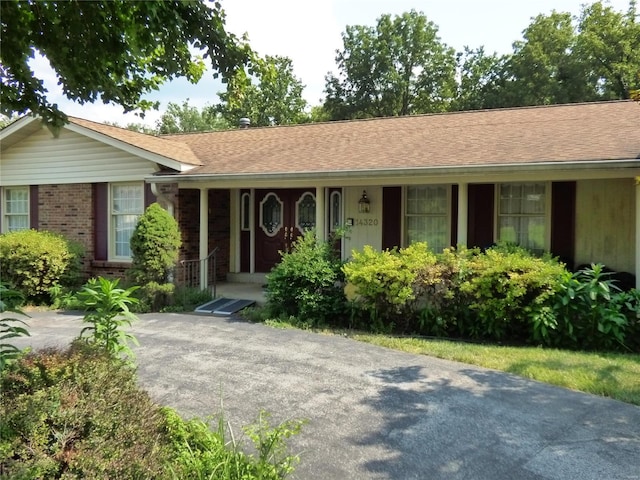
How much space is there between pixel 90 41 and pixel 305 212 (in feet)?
27.1

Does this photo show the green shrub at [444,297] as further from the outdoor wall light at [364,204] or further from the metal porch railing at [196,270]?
the metal porch railing at [196,270]

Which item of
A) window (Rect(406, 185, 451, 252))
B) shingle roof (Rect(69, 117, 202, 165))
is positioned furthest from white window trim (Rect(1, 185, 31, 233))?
window (Rect(406, 185, 451, 252))

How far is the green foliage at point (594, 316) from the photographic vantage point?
6.69 metres

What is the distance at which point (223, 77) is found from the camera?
3.79m

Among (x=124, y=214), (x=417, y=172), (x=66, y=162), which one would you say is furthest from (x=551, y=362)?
(x=66, y=162)

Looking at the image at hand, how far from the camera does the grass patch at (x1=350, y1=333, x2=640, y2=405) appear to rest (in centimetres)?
519

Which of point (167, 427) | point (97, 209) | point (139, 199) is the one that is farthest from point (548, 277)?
point (97, 209)

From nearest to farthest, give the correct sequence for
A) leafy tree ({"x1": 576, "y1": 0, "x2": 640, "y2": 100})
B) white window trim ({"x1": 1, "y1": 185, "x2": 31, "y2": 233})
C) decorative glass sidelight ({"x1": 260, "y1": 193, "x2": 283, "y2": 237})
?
decorative glass sidelight ({"x1": 260, "y1": 193, "x2": 283, "y2": 237}), white window trim ({"x1": 1, "y1": 185, "x2": 31, "y2": 233}), leafy tree ({"x1": 576, "y1": 0, "x2": 640, "y2": 100})

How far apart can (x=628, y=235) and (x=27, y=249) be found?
11.3m

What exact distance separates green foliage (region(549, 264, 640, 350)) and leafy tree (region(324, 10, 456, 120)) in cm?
2855

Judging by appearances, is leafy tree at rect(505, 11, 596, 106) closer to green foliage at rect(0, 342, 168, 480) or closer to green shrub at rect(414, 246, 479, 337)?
green shrub at rect(414, 246, 479, 337)

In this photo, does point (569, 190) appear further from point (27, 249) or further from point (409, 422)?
point (27, 249)

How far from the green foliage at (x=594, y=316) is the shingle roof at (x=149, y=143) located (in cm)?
758

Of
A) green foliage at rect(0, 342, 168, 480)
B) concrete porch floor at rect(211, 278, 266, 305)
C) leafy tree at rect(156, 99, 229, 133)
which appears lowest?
concrete porch floor at rect(211, 278, 266, 305)
